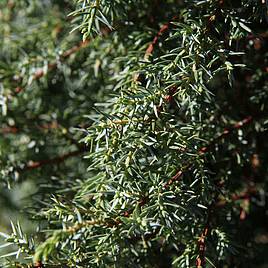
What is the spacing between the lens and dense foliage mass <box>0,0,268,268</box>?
42 cm

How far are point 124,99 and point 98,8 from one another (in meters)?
0.08

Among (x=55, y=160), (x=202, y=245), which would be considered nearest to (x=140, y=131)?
(x=202, y=245)

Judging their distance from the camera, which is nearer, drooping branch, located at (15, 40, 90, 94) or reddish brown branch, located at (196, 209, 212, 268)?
reddish brown branch, located at (196, 209, 212, 268)

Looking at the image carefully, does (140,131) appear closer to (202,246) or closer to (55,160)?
(202,246)

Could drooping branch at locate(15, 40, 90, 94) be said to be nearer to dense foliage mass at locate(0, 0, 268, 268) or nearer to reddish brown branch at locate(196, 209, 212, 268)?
dense foliage mass at locate(0, 0, 268, 268)

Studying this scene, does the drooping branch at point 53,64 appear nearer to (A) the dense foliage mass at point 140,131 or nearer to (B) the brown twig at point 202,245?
(A) the dense foliage mass at point 140,131

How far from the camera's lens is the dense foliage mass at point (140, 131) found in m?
0.42

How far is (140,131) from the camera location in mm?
420

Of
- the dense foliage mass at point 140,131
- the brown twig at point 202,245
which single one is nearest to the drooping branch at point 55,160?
the dense foliage mass at point 140,131

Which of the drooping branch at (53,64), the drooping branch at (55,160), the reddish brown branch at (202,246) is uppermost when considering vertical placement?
the drooping branch at (53,64)

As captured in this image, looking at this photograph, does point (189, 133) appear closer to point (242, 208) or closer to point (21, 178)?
Result: point (242, 208)

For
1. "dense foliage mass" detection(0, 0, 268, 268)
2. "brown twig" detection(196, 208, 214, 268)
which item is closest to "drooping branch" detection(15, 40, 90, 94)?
"dense foliage mass" detection(0, 0, 268, 268)

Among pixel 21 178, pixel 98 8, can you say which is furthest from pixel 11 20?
pixel 98 8

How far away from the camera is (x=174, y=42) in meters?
0.52
